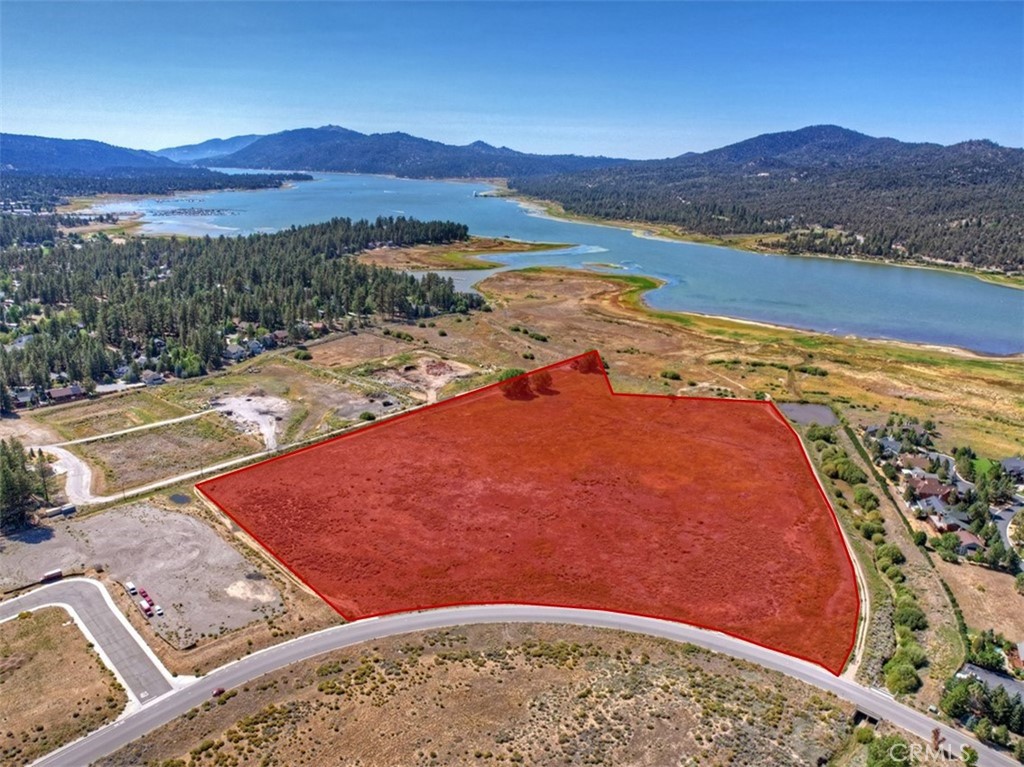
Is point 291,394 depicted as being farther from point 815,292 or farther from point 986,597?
point 815,292

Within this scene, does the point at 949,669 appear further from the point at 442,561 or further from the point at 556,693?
the point at 442,561

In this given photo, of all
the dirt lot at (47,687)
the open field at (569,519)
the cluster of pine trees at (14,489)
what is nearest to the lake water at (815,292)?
the open field at (569,519)

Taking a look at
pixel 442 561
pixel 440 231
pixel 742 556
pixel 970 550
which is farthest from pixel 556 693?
pixel 440 231

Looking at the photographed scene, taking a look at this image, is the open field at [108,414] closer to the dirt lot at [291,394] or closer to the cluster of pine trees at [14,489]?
the dirt lot at [291,394]

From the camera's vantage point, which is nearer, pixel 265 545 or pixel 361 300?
pixel 265 545

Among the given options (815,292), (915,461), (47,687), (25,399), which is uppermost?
(815,292)

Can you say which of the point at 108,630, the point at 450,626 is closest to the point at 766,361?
the point at 450,626

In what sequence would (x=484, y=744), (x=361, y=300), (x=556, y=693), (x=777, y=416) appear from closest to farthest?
(x=484, y=744) < (x=556, y=693) < (x=777, y=416) < (x=361, y=300)
